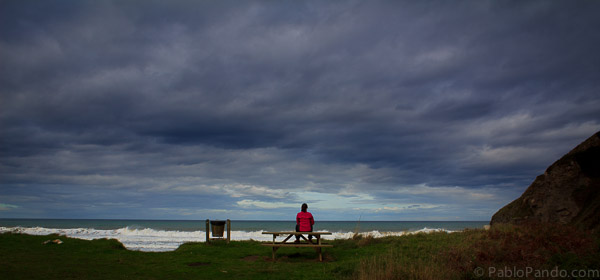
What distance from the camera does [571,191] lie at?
1567 centimetres

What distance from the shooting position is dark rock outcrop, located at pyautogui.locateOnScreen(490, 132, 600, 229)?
14625 millimetres

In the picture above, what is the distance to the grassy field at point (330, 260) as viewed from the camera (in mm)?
9562

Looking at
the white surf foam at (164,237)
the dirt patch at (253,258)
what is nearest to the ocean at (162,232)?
the white surf foam at (164,237)

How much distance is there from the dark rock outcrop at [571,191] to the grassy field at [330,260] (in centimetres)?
143

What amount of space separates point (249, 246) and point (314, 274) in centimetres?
803

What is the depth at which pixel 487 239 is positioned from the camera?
1330 centimetres

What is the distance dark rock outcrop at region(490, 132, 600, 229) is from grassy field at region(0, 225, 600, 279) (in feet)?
4.69

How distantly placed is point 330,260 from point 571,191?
11005mm

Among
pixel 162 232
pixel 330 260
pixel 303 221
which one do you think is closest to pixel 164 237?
pixel 162 232

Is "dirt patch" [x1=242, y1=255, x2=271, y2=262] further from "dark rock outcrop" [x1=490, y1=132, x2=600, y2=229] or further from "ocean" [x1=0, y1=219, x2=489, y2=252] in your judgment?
"dark rock outcrop" [x1=490, y1=132, x2=600, y2=229]

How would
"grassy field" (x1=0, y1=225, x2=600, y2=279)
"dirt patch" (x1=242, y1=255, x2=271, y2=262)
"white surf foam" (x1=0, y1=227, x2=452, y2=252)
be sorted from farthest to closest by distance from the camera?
1. "white surf foam" (x1=0, y1=227, x2=452, y2=252)
2. "dirt patch" (x1=242, y1=255, x2=271, y2=262)
3. "grassy field" (x1=0, y1=225, x2=600, y2=279)

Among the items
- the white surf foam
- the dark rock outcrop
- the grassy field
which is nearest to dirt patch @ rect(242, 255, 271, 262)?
the grassy field

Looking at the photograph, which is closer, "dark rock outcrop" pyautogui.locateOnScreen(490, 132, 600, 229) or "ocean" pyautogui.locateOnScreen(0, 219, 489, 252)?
"dark rock outcrop" pyautogui.locateOnScreen(490, 132, 600, 229)

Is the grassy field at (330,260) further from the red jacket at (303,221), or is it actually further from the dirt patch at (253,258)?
the red jacket at (303,221)
